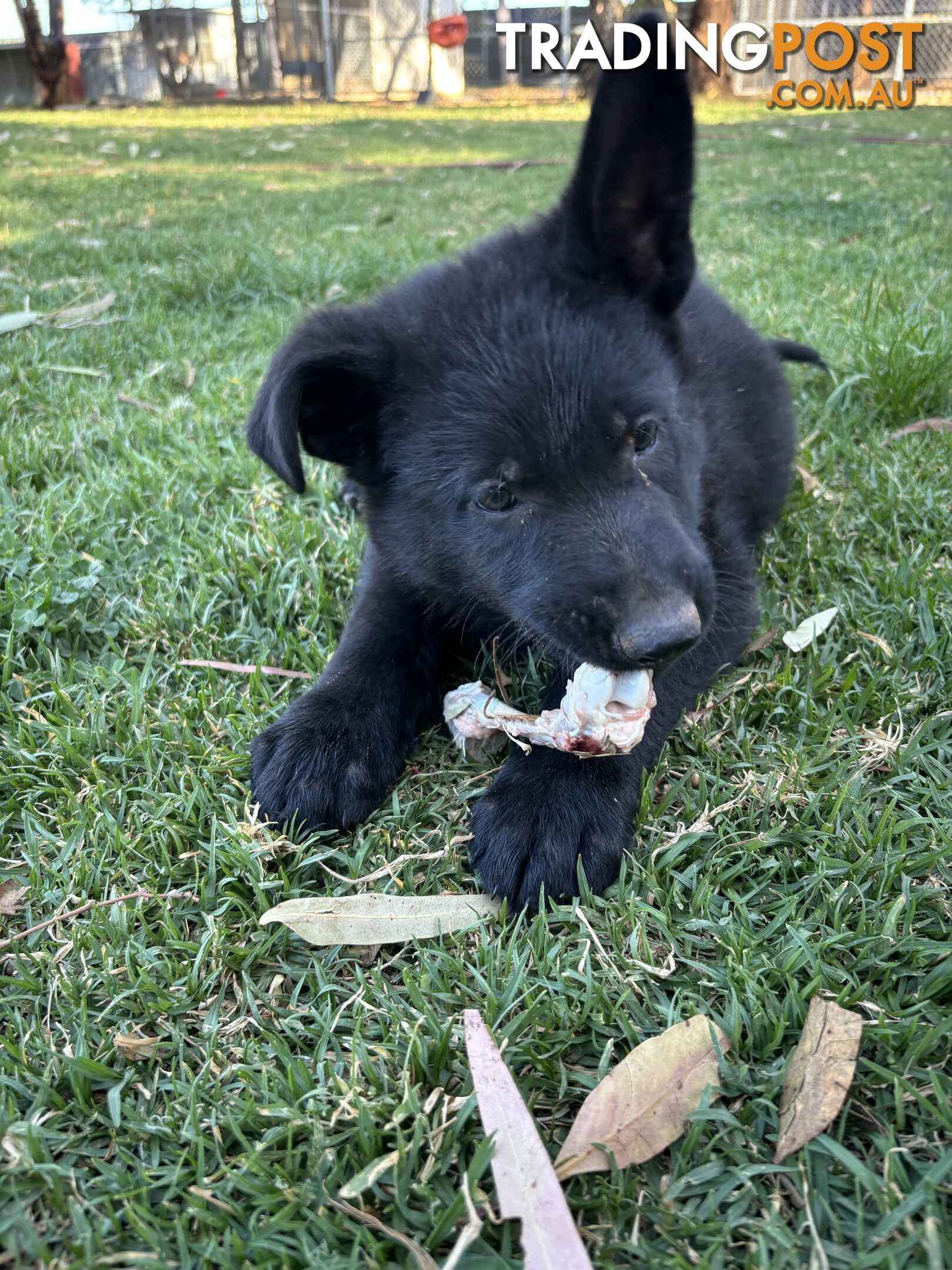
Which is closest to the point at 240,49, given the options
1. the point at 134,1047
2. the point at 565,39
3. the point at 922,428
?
the point at 565,39

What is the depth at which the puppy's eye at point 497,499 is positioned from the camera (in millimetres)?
1854

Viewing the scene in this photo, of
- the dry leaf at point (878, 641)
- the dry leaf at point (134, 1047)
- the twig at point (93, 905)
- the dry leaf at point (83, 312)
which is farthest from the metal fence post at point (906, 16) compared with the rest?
the dry leaf at point (134, 1047)

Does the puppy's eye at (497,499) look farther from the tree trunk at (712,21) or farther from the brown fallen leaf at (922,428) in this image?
the tree trunk at (712,21)

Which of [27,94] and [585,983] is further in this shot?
[27,94]

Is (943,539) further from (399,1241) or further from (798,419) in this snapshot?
(399,1241)

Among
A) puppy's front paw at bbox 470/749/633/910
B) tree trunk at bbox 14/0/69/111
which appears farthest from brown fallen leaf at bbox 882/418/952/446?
tree trunk at bbox 14/0/69/111

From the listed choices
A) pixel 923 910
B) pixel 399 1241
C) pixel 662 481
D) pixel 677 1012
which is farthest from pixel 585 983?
pixel 662 481

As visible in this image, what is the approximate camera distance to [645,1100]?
4.14 ft

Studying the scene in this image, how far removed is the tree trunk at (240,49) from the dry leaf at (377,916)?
1037 inches

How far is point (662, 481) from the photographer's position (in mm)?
1884

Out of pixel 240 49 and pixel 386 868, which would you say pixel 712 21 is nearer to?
pixel 240 49

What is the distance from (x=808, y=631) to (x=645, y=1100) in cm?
131

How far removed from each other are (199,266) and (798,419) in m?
3.62

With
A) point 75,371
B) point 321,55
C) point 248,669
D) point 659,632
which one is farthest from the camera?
point 321,55
